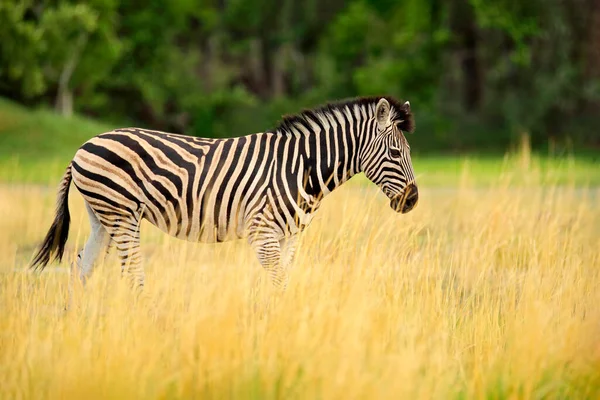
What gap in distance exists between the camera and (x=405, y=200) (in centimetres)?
773

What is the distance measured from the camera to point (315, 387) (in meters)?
5.55

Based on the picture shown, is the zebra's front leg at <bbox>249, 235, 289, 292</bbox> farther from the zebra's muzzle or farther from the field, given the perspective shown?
the zebra's muzzle

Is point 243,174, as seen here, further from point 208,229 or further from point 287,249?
point 287,249

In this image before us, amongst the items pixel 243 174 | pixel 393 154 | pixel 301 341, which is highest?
pixel 393 154

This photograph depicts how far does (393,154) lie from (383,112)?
0.33m

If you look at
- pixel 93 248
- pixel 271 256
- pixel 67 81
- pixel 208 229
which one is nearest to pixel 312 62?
pixel 67 81

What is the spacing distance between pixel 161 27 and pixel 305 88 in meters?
12.3

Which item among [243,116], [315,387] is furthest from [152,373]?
[243,116]

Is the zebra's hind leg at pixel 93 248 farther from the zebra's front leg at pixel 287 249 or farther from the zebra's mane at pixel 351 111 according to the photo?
the zebra's mane at pixel 351 111

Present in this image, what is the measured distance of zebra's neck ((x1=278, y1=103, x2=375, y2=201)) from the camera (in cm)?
781

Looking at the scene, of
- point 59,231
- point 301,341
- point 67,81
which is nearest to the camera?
point 301,341

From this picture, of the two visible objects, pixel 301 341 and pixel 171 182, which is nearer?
pixel 301 341

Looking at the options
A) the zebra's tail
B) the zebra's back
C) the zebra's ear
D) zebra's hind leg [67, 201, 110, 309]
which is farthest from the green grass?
the zebra's ear

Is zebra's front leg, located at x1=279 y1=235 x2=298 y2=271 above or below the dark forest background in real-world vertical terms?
below
